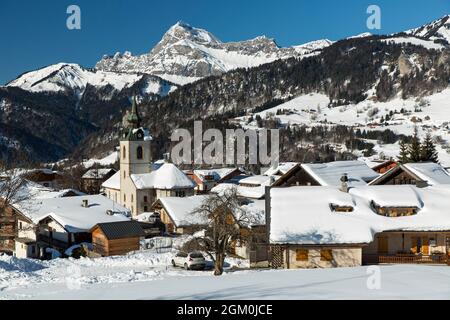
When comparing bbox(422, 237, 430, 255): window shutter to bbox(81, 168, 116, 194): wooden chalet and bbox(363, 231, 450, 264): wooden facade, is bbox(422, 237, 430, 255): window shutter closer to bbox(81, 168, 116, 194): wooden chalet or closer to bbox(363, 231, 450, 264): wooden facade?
bbox(363, 231, 450, 264): wooden facade

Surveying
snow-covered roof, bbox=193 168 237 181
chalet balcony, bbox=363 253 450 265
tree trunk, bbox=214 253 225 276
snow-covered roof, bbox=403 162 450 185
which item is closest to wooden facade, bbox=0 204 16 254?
tree trunk, bbox=214 253 225 276

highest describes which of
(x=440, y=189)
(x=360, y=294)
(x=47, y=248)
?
(x=440, y=189)

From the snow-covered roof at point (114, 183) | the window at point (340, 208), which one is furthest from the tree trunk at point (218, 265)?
the snow-covered roof at point (114, 183)

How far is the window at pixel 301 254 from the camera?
31328 millimetres

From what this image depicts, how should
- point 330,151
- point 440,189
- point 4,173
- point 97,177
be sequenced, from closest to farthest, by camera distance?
point 440,189 → point 4,173 → point 97,177 → point 330,151

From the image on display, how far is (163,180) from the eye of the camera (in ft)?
265

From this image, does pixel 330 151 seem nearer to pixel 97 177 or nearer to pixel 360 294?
pixel 97 177

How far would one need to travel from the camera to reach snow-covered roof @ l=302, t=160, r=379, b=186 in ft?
173

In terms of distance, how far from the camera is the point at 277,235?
31266mm

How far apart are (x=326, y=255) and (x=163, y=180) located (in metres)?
52.0

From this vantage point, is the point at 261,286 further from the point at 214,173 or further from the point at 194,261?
the point at 214,173

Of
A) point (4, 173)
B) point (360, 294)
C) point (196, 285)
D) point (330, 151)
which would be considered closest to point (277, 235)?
point (196, 285)

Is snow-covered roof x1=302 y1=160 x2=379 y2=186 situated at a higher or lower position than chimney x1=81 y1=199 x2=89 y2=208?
higher
